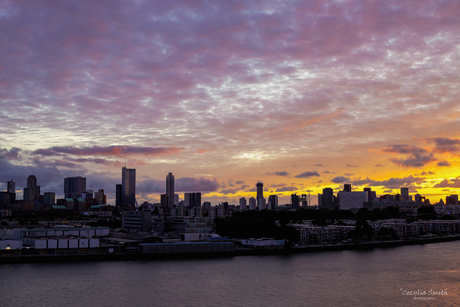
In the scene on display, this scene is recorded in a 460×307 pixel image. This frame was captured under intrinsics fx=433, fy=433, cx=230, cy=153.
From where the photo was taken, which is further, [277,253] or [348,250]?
[348,250]

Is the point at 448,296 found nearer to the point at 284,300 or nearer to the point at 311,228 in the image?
the point at 284,300

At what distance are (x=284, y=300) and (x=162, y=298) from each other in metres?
7.18

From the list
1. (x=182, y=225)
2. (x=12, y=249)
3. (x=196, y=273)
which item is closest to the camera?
(x=196, y=273)

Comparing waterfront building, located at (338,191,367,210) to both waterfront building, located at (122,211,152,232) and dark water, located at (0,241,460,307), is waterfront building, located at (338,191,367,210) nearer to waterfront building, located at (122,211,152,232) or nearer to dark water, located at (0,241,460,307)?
waterfront building, located at (122,211,152,232)

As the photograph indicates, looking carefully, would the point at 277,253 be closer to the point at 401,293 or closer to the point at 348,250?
the point at 348,250

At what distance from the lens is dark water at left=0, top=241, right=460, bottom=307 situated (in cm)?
2508

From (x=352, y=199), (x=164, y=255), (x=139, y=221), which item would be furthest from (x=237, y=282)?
→ (x=352, y=199)

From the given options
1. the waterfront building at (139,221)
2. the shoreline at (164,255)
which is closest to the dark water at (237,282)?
the shoreline at (164,255)

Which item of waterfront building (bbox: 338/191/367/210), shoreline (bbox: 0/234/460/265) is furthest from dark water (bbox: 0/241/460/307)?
waterfront building (bbox: 338/191/367/210)

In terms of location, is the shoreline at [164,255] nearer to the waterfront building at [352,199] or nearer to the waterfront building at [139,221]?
the waterfront building at [139,221]

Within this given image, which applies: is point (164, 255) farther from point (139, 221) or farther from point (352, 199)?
point (352, 199)

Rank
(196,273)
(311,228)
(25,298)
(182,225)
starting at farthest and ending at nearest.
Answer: (182,225) → (311,228) → (196,273) → (25,298)

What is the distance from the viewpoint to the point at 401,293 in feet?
87.9

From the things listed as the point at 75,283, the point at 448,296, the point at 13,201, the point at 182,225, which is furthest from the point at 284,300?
the point at 13,201
